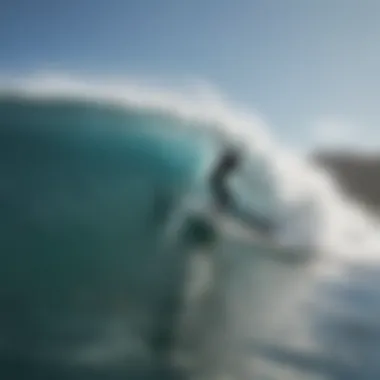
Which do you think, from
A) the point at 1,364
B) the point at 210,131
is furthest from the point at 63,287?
the point at 210,131

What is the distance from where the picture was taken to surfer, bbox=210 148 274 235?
167 centimetres

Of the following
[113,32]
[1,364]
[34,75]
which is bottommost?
[1,364]

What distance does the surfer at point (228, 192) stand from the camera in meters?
1.67

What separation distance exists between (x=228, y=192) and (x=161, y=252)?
0.75 feet

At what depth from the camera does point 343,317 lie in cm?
162

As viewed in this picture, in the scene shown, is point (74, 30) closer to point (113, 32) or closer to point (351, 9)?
point (113, 32)

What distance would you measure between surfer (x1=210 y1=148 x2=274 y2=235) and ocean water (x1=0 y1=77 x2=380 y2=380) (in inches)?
0.9

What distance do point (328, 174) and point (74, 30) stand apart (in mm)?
751

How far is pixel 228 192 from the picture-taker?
169 centimetres

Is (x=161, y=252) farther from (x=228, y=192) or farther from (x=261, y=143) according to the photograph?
(x=261, y=143)

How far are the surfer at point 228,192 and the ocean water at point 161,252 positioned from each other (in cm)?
2

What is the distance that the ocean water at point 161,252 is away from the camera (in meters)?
1.63

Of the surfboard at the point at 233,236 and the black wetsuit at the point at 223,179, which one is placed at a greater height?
the black wetsuit at the point at 223,179

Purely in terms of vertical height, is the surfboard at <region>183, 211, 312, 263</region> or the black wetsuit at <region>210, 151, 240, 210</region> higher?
the black wetsuit at <region>210, 151, 240, 210</region>
